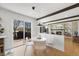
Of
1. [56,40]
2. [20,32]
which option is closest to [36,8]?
[20,32]

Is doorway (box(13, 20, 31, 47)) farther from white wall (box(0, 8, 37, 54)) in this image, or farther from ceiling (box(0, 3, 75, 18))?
ceiling (box(0, 3, 75, 18))

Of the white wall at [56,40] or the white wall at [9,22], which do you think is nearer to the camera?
the white wall at [9,22]

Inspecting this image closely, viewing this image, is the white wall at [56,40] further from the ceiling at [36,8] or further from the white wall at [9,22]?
the white wall at [9,22]

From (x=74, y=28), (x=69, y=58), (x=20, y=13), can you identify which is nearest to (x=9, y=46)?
(x=20, y=13)

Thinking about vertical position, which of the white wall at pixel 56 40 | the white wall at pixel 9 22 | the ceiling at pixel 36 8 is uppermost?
the ceiling at pixel 36 8

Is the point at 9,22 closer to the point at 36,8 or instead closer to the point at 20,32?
the point at 20,32

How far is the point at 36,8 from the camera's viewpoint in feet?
6.15

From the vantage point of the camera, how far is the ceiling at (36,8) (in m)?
Result: 1.66

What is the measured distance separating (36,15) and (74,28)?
0.85 meters

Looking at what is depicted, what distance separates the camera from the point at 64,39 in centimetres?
201

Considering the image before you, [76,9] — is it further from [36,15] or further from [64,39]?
[36,15]

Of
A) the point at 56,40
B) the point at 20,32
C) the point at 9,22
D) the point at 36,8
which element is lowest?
the point at 56,40

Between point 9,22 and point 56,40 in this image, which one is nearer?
point 9,22

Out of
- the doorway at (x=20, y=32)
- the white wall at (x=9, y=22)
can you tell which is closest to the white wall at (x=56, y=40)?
the doorway at (x=20, y=32)
